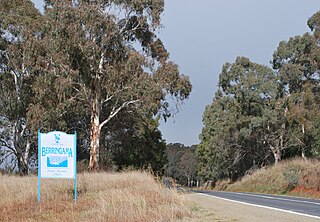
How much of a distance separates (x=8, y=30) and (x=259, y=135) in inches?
1186

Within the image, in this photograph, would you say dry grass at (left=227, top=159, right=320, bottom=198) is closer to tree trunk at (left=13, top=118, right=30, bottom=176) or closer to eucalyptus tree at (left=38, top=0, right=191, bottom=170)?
eucalyptus tree at (left=38, top=0, right=191, bottom=170)

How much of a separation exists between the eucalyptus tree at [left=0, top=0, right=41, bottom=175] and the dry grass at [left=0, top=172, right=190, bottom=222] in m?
19.2

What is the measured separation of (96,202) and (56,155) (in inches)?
102

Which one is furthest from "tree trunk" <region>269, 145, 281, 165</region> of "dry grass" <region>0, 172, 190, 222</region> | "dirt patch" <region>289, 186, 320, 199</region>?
"dry grass" <region>0, 172, 190, 222</region>

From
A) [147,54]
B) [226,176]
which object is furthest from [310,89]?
[226,176]

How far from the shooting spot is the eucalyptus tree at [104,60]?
3009 cm

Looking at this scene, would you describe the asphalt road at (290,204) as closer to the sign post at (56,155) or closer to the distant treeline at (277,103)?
the sign post at (56,155)

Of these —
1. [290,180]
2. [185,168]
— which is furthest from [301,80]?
[185,168]

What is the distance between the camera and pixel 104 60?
32.7 metres

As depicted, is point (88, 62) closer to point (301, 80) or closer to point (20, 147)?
point (20, 147)

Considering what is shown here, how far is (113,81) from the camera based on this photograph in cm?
3162

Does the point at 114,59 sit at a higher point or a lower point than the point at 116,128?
higher

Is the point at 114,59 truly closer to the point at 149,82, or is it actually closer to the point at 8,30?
the point at 149,82

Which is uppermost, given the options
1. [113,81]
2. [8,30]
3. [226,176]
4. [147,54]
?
[8,30]
